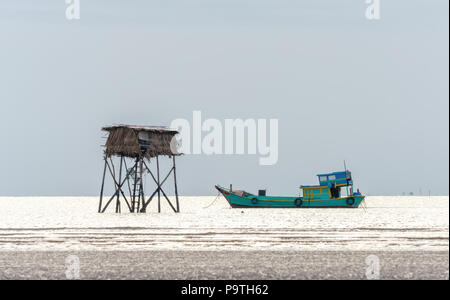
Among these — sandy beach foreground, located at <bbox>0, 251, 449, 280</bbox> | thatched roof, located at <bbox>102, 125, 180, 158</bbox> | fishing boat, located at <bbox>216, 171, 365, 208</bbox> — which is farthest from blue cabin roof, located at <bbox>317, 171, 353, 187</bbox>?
sandy beach foreground, located at <bbox>0, 251, 449, 280</bbox>

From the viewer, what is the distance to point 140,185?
139ft

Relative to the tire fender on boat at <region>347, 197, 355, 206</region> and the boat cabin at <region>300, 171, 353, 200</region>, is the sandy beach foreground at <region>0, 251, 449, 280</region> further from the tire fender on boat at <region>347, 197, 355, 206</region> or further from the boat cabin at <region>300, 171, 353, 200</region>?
the tire fender on boat at <region>347, 197, 355, 206</region>

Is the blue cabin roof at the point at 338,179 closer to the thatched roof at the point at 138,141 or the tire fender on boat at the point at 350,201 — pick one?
the tire fender on boat at the point at 350,201

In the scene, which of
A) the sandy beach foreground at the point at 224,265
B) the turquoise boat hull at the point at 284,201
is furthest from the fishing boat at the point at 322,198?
the sandy beach foreground at the point at 224,265

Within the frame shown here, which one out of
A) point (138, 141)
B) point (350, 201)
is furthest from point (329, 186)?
point (138, 141)

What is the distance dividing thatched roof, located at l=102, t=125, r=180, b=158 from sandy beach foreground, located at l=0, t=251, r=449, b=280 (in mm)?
23026

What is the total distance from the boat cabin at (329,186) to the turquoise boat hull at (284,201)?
417mm

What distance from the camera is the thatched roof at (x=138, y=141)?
40.0 meters

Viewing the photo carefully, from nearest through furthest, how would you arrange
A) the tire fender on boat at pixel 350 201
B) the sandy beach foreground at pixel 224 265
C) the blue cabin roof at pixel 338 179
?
1. the sandy beach foreground at pixel 224 265
2. the blue cabin roof at pixel 338 179
3. the tire fender on boat at pixel 350 201
